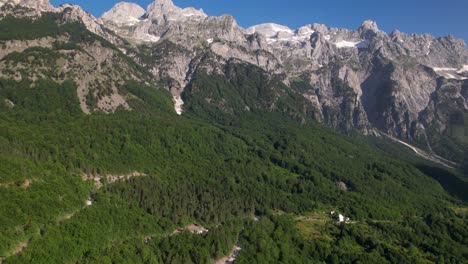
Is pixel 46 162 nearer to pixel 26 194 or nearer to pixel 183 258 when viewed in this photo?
pixel 26 194

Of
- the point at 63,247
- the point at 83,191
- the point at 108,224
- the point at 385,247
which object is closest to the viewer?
the point at 63,247

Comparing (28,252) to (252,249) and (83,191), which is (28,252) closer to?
(83,191)

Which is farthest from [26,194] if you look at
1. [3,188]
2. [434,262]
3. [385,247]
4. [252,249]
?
[434,262]

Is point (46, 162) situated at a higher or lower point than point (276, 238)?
higher

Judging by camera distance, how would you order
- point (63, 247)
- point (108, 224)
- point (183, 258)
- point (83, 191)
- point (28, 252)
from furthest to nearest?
1. point (83, 191)
2. point (108, 224)
3. point (183, 258)
4. point (63, 247)
5. point (28, 252)

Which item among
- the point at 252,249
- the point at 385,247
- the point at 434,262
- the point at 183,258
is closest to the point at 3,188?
the point at 183,258

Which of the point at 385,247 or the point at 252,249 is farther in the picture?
the point at 385,247

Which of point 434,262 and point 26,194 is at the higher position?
point 26,194

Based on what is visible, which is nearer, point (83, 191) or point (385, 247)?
point (83, 191)

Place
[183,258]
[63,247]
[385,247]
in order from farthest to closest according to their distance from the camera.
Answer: [385,247]
[183,258]
[63,247]
